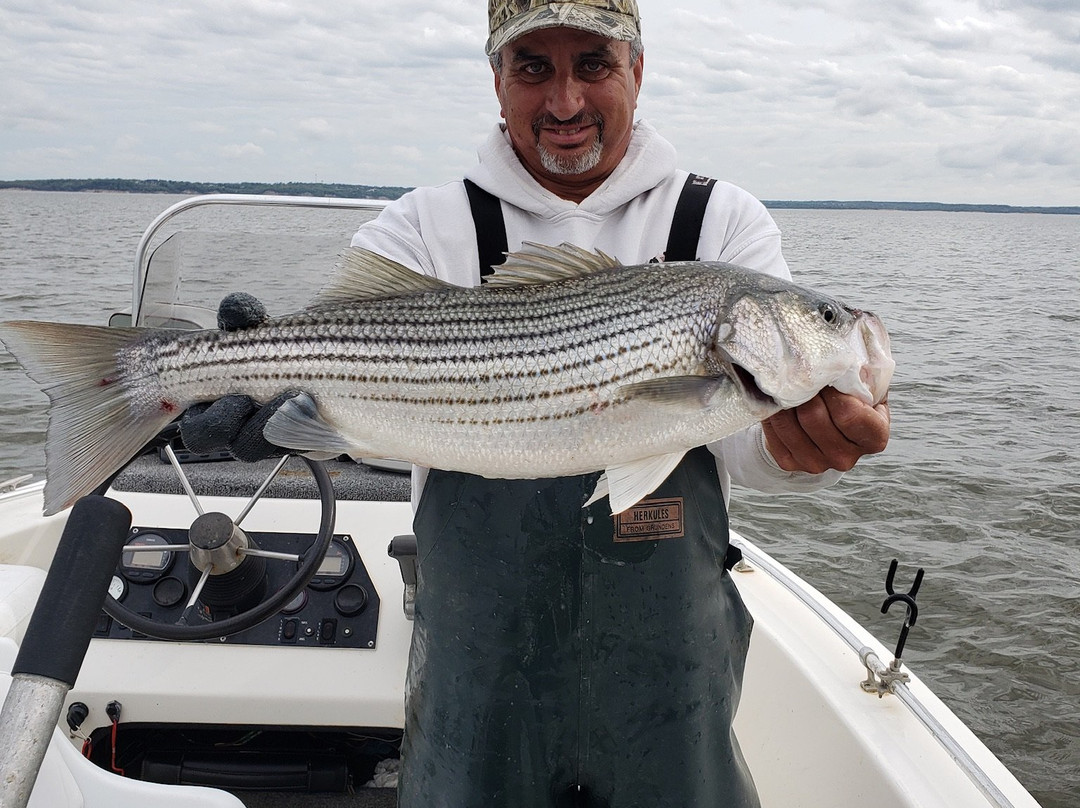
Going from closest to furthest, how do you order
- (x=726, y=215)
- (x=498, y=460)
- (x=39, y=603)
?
(x=39, y=603) < (x=498, y=460) < (x=726, y=215)

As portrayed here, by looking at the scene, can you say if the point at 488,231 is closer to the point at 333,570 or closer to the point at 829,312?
the point at 829,312

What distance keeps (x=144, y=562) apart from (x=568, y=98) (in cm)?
304

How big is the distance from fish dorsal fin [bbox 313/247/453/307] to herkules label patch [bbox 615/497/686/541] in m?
1.07

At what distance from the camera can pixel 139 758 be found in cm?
412

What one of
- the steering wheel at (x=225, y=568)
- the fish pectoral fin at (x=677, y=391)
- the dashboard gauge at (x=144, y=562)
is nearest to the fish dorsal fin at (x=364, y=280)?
the fish pectoral fin at (x=677, y=391)

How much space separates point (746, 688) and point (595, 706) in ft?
5.72

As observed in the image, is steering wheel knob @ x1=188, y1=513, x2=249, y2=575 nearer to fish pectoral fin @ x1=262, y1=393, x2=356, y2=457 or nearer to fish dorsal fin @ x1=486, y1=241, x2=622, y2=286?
fish pectoral fin @ x1=262, y1=393, x2=356, y2=457

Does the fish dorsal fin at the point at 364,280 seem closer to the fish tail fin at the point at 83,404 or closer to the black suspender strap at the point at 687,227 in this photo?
the fish tail fin at the point at 83,404

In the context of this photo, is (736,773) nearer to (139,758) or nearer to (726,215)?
(726,215)

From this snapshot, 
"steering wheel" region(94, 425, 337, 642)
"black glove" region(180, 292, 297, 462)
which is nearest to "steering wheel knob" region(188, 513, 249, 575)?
"steering wheel" region(94, 425, 337, 642)

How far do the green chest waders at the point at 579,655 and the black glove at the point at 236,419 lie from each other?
684mm

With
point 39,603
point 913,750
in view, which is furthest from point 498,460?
point 913,750

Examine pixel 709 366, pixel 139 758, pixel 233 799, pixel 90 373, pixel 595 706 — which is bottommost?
pixel 139 758

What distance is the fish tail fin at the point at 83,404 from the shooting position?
250 cm
